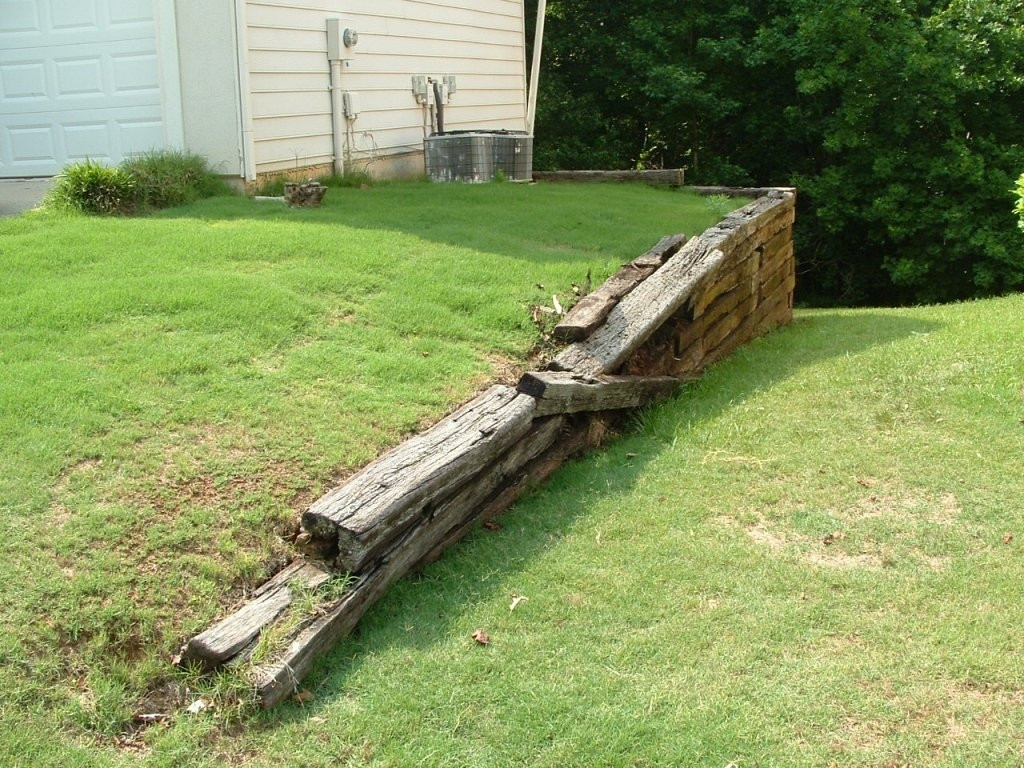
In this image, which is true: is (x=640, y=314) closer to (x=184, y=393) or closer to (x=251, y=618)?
(x=184, y=393)

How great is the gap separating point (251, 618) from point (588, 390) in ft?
7.22

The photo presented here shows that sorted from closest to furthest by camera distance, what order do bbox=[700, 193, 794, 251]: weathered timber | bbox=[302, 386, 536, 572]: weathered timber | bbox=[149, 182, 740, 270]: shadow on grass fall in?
bbox=[302, 386, 536, 572]: weathered timber, bbox=[700, 193, 794, 251]: weathered timber, bbox=[149, 182, 740, 270]: shadow on grass

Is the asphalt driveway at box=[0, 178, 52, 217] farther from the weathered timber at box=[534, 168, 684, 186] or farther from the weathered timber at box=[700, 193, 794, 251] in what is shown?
the weathered timber at box=[534, 168, 684, 186]

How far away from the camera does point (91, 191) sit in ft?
26.2

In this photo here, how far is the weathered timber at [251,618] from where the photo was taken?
328 cm

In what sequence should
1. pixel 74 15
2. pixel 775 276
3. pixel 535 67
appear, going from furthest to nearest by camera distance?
pixel 535 67 < pixel 74 15 < pixel 775 276

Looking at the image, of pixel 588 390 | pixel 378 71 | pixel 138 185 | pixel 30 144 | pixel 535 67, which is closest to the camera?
pixel 588 390

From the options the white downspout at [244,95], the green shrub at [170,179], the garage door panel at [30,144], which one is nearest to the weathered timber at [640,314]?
the green shrub at [170,179]

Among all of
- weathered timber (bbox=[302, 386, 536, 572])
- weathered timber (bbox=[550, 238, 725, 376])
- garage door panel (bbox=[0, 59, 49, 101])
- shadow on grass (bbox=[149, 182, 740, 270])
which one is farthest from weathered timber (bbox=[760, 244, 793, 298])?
garage door panel (bbox=[0, 59, 49, 101])

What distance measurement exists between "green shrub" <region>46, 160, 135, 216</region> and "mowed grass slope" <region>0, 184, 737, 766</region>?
1.22 ft

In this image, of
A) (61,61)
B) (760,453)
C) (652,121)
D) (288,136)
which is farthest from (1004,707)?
(652,121)

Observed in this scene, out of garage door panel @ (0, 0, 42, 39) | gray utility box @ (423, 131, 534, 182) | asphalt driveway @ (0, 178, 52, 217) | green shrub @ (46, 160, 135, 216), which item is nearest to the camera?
green shrub @ (46, 160, 135, 216)

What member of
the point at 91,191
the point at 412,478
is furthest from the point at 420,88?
Answer: the point at 412,478

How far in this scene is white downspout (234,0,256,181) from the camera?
8.92 meters
